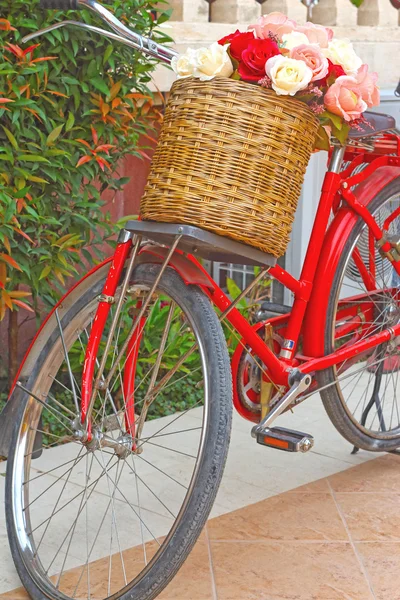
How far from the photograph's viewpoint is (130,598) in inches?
94.2

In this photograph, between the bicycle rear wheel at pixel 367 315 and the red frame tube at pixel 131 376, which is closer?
the red frame tube at pixel 131 376

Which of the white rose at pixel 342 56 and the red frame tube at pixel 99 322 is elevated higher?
the white rose at pixel 342 56

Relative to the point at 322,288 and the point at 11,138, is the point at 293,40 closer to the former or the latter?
the point at 322,288

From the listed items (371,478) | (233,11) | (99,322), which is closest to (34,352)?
(99,322)

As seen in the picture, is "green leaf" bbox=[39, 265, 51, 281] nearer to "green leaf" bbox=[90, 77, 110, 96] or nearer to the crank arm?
"green leaf" bbox=[90, 77, 110, 96]

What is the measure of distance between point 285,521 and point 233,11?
293 cm

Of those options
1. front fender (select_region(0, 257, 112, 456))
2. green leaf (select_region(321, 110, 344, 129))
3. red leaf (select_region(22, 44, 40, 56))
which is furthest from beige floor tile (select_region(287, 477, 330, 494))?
red leaf (select_region(22, 44, 40, 56))

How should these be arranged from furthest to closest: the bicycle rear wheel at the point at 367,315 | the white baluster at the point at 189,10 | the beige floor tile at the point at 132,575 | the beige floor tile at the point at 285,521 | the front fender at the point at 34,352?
the white baluster at the point at 189,10 → the bicycle rear wheel at the point at 367,315 → the beige floor tile at the point at 285,521 → the front fender at the point at 34,352 → the beige floor tile at the point at 132,575

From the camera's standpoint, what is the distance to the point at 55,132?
3490mm

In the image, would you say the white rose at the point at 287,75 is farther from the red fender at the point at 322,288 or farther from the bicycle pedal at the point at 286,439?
the bicycle pedal at the point at 286,439

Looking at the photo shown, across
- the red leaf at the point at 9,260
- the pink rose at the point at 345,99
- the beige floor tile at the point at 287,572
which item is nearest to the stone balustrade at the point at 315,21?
the red leaf at the point at 9,260

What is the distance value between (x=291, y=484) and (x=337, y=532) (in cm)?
45

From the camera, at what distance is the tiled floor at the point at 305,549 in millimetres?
2705

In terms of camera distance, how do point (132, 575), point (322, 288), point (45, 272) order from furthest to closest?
point (45, 272) → point (322, 288) → point (132, 575)
